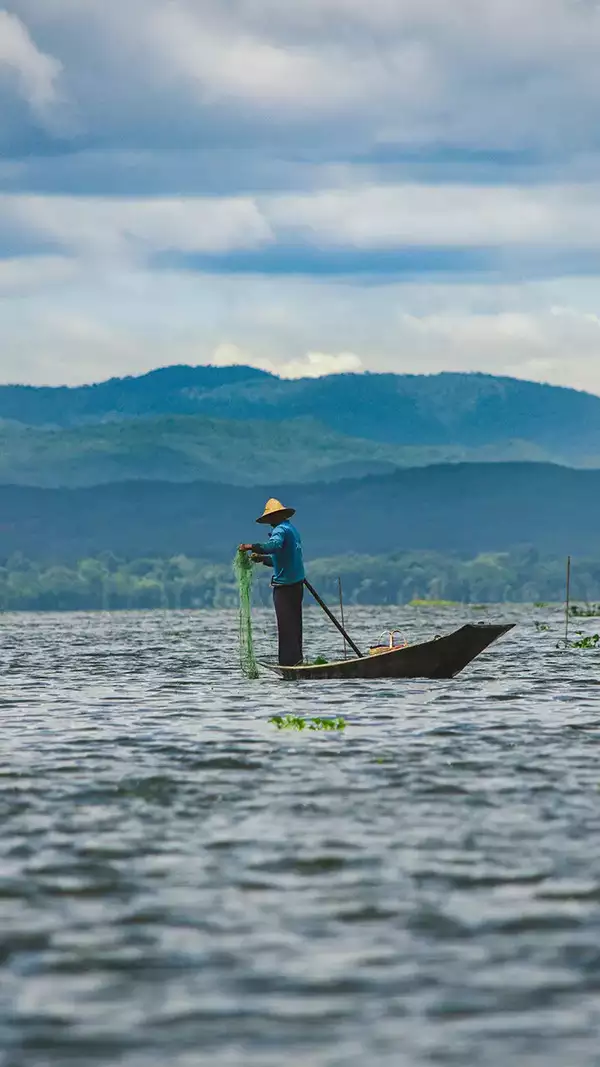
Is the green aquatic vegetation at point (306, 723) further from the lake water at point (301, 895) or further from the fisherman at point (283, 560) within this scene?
the fisherman at point (283, 560)

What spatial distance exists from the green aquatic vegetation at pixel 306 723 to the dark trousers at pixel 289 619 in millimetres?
6533

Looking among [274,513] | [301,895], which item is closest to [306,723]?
[274,513]

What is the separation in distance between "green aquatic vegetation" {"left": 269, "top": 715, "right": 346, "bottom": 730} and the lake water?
1.12 feet

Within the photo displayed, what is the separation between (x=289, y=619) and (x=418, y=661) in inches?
107

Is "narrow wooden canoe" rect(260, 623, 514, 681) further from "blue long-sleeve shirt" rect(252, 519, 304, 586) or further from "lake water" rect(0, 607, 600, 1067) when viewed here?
"lake water" rect(0, 607, 600, 1067)

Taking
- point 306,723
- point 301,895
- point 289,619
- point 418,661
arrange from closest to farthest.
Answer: point 301,895 → point 306,723 → point 289,619 → point 418,661

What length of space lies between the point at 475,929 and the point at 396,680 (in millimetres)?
24189

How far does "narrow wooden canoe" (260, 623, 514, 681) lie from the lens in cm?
3319

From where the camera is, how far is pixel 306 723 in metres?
25.5

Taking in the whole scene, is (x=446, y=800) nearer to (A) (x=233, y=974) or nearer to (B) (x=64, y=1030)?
(A) (x=233, y=974)

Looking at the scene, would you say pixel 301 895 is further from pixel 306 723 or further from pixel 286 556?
pixel 286 556

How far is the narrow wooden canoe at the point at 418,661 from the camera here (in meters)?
33.2

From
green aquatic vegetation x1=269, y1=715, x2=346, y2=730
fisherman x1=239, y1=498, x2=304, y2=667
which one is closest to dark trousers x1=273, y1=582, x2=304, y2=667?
fisherman x1=239, y1=498, x2=304, y2=667

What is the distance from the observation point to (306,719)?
26.1 m
